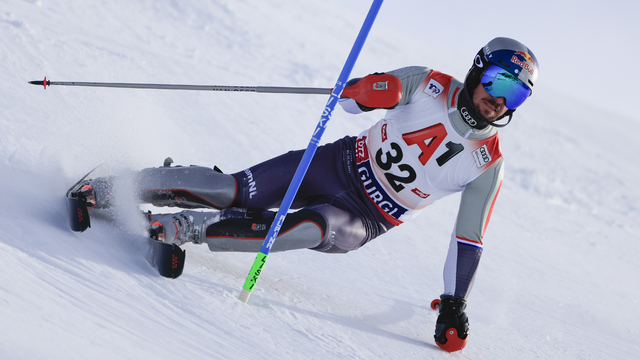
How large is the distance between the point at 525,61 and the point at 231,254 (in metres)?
1.77

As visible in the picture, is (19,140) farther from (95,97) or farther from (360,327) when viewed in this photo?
(360,327)

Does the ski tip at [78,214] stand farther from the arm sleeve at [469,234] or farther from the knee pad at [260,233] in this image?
the arm sleeve at [469,234]

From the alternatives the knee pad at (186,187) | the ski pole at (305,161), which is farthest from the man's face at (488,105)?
the knee pad at (186,187)

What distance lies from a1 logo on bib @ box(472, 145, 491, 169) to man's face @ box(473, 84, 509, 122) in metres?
0.16

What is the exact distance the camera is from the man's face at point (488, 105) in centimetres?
256

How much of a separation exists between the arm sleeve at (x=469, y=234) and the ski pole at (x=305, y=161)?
2.75ft

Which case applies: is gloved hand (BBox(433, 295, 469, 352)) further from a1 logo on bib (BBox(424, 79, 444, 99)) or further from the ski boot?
the ski boot

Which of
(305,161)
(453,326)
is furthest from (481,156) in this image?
(305,161)

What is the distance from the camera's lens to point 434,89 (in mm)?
2756

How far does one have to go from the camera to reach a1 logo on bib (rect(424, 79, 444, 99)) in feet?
9.02

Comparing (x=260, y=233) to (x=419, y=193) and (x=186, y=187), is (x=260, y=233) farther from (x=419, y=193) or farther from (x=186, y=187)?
(x=419, y=193)

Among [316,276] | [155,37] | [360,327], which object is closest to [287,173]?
[316,276]

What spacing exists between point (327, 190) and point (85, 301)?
1490 millimetres

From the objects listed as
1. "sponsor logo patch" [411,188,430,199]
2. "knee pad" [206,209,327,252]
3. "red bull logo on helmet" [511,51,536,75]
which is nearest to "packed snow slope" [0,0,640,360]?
"knee pad" [206,209,327,252]
